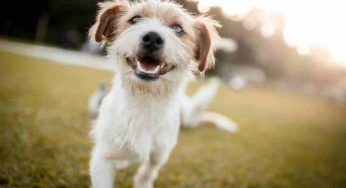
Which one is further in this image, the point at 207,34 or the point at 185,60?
the point at 207,34

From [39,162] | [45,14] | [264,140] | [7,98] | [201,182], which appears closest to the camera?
[39,162]

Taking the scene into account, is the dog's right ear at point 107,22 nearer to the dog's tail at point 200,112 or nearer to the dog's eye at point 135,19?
the dog's eye at point 135,19

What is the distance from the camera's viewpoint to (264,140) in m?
9.23

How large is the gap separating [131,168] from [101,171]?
1580mm

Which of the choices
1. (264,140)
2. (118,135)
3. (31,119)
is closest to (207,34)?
(118,135)

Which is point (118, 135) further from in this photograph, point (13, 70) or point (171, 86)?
point (13, 70)

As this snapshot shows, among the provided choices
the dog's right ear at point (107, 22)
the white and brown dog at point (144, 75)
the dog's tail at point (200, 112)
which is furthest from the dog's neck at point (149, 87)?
the dog's tail at point (200, 112)

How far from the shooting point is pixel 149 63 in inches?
138

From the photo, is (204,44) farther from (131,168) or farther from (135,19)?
(131,168)

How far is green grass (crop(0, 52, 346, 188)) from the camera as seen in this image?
14.8ft

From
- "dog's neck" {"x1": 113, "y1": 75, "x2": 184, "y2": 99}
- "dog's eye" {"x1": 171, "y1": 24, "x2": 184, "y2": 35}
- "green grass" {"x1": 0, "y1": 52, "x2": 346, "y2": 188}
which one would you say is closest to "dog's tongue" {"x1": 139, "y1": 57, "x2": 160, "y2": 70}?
"dog's neck" {"x1": 113, "y1": 75, "x2": 184, "y2": 99}

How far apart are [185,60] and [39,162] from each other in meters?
2.23

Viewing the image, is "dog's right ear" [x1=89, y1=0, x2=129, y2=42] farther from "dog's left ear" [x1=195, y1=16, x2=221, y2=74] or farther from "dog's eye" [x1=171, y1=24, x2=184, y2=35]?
"dog's left ear" [x1=195, y1=16, x2=221, y2=74]

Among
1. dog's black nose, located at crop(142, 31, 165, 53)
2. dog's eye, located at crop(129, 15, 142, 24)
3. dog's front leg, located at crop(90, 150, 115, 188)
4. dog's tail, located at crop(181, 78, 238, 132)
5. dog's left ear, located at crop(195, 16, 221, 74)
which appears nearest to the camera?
dog's black nose, located at crop(142, 31, 165, 53)
